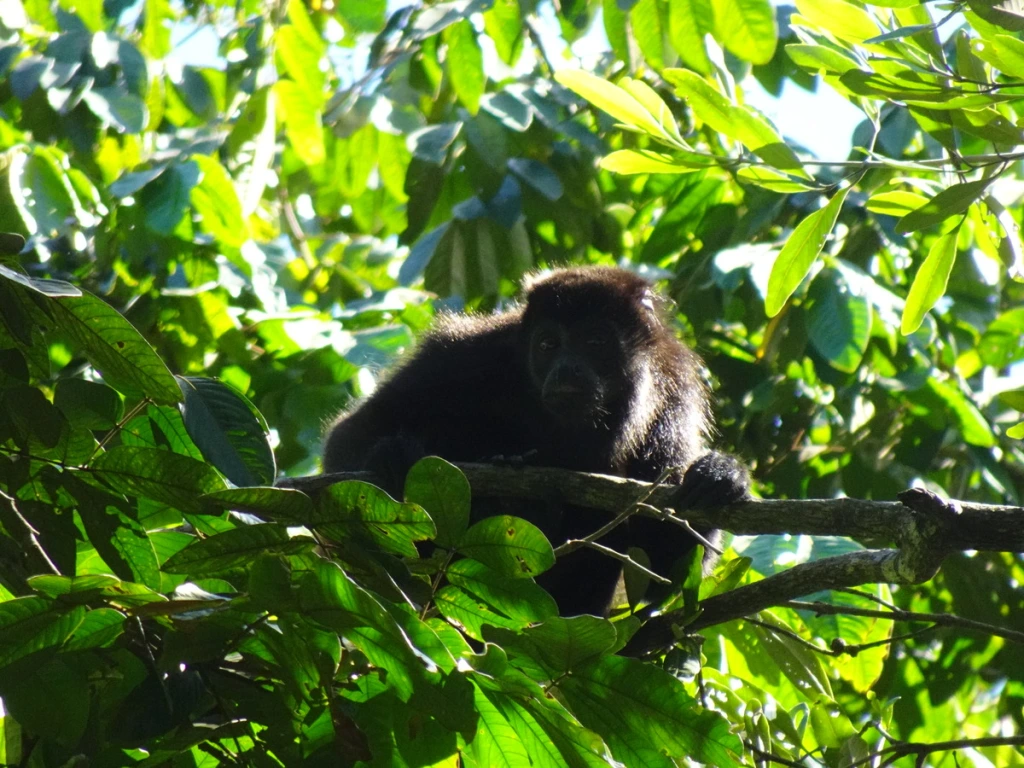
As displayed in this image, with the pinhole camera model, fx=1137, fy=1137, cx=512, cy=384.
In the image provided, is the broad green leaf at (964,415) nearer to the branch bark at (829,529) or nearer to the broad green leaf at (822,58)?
the branch bark at (829,529)

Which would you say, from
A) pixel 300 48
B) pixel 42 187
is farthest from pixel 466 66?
pixel 42 187

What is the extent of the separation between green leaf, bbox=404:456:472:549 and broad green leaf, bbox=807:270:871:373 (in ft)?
6.52

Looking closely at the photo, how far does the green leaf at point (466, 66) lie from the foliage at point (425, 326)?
1 cm

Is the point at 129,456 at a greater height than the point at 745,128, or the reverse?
the point at 745,128

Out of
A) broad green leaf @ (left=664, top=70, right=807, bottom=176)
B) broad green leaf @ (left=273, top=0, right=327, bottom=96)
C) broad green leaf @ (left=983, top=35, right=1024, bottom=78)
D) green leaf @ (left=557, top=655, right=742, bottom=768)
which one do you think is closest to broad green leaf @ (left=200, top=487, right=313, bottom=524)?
green leaf @ (left=557, top=655, right=742, bottom=768)

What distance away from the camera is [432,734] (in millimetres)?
1455

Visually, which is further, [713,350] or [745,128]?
[713,350]

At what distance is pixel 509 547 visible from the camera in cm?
144

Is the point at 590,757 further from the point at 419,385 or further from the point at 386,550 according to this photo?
the point at 419,385

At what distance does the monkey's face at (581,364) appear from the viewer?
11.2 ft

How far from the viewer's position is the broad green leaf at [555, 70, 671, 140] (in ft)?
6.90

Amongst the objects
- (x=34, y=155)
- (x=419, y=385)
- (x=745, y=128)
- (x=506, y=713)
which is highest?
(x=34, y=155)

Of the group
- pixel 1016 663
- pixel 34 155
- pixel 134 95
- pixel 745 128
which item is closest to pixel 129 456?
pixel 745 128

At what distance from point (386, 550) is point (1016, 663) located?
126 inches
